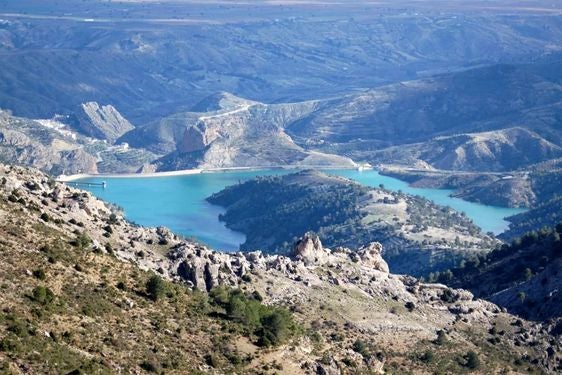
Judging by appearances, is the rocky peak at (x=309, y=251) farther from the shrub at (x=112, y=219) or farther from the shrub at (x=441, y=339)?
the shrub at (x=112, y=219)

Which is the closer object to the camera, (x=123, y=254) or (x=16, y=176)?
(x=123, y=254)

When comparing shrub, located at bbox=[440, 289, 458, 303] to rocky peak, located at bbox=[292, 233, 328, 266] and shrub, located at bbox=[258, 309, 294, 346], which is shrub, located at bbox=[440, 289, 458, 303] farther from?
shrub, located at bbox=[258, 309, 294, 346]

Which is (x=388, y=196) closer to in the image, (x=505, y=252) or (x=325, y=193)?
(x=325, y=193)

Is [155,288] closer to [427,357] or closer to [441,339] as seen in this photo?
[427,357]

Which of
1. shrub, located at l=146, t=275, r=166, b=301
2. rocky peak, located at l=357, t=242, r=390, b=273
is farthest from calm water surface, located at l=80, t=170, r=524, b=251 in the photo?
shrub, located at l=146, t=275, r=166, b=301

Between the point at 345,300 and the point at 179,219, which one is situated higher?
the point at 345,300

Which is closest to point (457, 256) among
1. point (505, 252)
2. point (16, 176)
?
point (505, 252)

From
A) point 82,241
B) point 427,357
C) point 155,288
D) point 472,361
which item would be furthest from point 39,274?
point 472,361

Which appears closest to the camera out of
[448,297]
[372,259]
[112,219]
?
[112,219]
